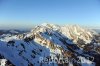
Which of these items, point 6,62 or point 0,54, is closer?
point 6,62

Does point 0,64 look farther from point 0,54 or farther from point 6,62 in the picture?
point 0,54

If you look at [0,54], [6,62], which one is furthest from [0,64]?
[0,54]

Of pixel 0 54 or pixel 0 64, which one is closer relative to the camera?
pixel 0 64
